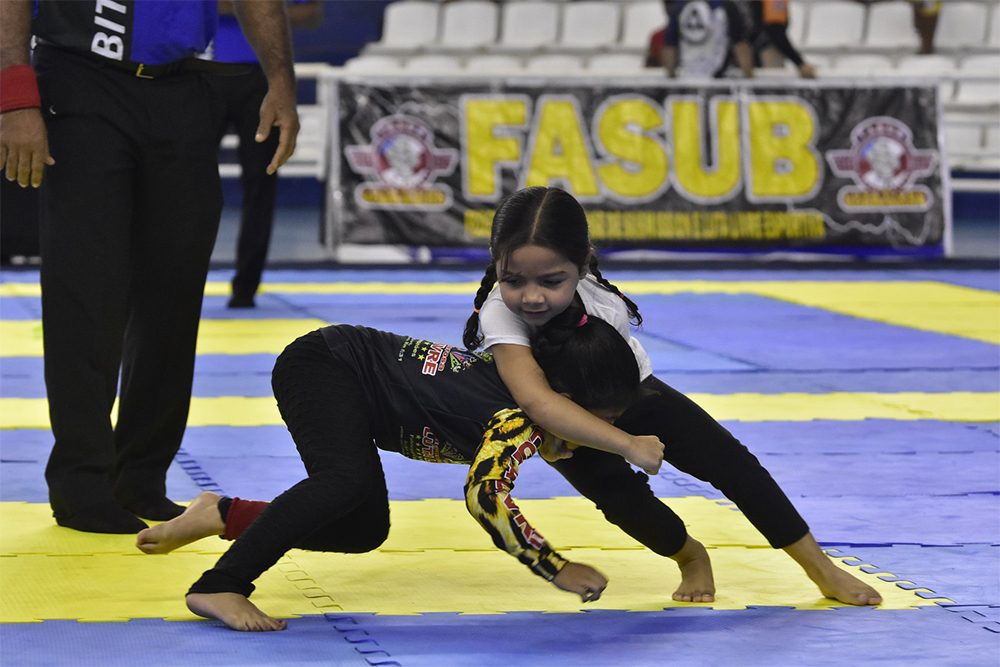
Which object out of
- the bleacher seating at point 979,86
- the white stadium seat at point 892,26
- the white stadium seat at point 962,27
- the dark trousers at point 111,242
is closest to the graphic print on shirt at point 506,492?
the dark trousers at point 111,242

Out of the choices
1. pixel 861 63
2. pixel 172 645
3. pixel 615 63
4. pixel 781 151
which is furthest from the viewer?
pixel 861 63

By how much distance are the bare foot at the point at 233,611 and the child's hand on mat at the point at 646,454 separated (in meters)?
0.82

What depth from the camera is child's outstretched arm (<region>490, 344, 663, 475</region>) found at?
10.2 ft

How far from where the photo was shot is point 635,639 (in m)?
3.11

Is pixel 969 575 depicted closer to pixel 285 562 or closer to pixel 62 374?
pixel 285 562

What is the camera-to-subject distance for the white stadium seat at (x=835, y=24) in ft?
55.5

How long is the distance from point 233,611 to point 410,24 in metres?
14.3

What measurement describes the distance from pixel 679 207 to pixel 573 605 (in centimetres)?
850

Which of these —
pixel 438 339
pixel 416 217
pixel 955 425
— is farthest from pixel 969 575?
pixel 416 217

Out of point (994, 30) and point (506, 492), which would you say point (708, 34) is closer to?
point (994, 30)

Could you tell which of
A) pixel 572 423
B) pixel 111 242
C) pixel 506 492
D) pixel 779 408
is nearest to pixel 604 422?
pixel 572 423

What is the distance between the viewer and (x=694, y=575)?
345cm

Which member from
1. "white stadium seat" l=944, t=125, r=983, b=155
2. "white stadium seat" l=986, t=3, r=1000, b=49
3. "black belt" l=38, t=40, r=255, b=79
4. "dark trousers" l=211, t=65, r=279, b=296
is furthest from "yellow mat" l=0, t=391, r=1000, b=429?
"white stadium seat" l=986, t=3, r=1000, b=49

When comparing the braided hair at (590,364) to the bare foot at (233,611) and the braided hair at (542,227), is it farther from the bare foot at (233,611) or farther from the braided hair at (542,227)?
the bare foot at (233,611)
